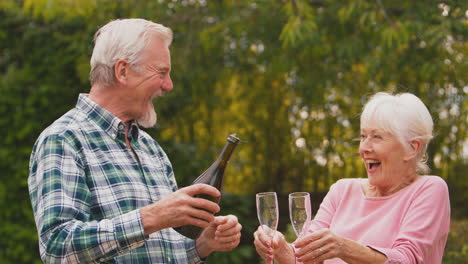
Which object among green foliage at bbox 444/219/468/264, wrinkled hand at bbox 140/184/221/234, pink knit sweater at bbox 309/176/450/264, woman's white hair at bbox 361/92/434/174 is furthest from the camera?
green foliage at bbox 444/219/468/264

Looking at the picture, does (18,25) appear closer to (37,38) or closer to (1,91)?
(37,38)

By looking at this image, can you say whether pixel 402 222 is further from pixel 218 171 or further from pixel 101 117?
pixel 101 117

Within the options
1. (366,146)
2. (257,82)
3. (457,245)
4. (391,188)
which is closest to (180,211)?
(366,146)

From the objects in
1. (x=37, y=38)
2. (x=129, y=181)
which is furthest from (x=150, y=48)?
(x=37, y=38)

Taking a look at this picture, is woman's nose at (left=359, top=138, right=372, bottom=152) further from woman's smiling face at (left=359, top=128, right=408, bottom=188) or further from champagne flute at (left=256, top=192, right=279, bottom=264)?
champagne flute at (left=256, top=192, right=279, bottom=264)

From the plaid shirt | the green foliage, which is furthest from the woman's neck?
the green foliage

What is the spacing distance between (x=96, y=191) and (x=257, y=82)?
496 cm

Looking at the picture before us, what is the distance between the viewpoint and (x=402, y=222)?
8.13 feet

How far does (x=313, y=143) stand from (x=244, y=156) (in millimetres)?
926

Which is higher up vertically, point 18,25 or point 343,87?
point 18,25

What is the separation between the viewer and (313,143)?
6.97 metres

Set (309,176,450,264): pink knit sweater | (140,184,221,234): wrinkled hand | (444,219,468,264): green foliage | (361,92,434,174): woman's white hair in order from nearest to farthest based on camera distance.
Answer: (140,184,221,234): wrinkled hand, (309,176,450,264): pink knit sweater, (361,92,434,174): woman's white hair, (444,219,468,264): green foliage

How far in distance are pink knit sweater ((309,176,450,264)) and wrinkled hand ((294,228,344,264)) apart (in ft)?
0.74

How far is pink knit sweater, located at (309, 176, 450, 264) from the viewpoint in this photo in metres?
2.38
